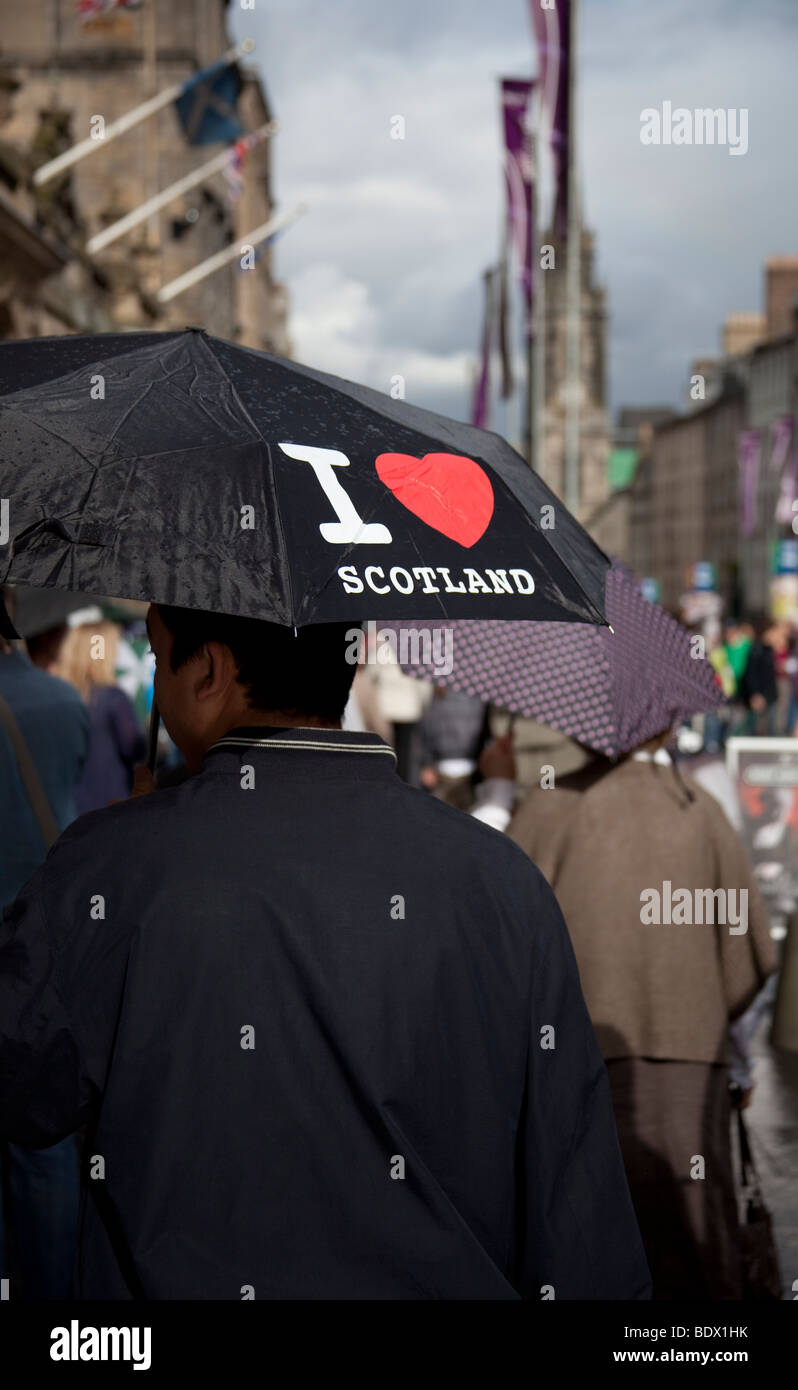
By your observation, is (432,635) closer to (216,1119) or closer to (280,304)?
(216,1119)

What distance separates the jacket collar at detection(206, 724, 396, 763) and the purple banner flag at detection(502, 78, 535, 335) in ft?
69.2

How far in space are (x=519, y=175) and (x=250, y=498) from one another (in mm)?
21420

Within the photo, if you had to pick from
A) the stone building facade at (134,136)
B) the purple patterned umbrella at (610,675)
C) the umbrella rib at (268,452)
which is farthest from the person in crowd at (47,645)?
the stone building facade at (134,136)

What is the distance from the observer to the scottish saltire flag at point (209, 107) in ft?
97.0

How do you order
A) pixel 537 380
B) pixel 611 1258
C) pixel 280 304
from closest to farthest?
1. pixel 611 1258
2. pixel 537 380
3. pixel 280 304

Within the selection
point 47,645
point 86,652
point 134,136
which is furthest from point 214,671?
point 134,136

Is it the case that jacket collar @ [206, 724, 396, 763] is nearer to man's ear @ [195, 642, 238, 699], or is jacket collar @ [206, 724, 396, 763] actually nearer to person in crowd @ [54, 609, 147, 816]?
man's ear @ [195, 642, 238, 699]

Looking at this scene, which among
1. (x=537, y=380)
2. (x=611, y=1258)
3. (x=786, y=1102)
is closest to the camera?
(x=611, y=1258)

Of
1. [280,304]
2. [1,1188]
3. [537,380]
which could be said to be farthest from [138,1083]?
[280,304]

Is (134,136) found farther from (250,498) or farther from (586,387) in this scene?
(586,387)

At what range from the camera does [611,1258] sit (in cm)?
241

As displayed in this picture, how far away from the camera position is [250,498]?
100 inches

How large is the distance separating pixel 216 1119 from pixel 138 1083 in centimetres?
10
